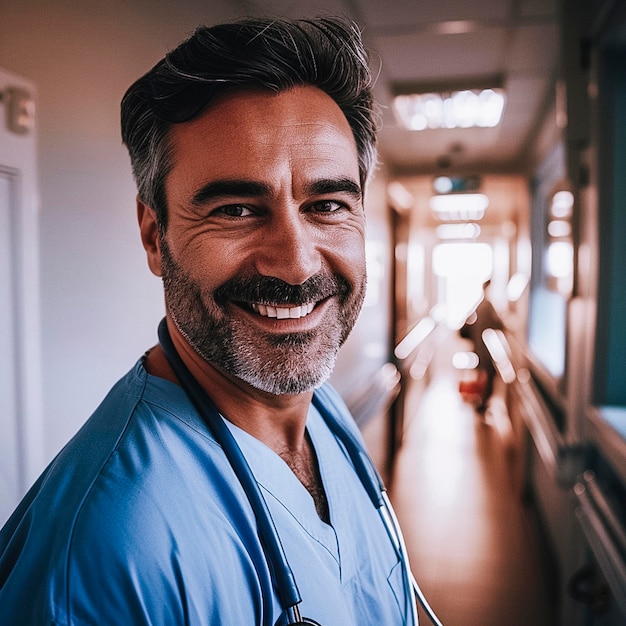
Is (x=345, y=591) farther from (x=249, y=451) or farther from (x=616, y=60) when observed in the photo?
(x=616, y=60)

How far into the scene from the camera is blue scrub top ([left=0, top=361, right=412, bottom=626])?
1.29 ft

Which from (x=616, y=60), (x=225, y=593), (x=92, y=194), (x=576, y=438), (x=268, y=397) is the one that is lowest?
(x=576, y=438)

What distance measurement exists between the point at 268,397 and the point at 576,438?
1.21 m

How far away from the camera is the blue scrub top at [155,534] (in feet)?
1.29

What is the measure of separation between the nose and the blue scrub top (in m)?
0.16

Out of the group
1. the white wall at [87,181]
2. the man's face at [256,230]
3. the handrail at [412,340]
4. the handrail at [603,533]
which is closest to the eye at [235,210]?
the man's face at [256,230]

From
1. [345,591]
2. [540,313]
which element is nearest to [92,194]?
[345,591]

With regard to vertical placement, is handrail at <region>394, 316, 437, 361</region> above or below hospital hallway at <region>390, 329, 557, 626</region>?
above

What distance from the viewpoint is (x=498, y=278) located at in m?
5.96

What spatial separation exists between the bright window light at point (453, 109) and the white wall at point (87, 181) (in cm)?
64

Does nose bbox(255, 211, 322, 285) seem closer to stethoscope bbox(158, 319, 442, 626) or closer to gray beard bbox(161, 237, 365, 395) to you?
gray beard bbox(161, 237, 365, 395)

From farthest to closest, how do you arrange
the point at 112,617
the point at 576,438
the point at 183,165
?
1. the point at 576,438
2. the point at 183,165
3. the point at 112,617

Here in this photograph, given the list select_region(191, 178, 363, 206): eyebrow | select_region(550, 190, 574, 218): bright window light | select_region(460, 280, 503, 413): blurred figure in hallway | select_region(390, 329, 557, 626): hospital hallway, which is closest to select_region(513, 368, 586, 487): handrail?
select_region(390, 329, 557, 626): hospital hallway

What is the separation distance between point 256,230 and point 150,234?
0.13m
